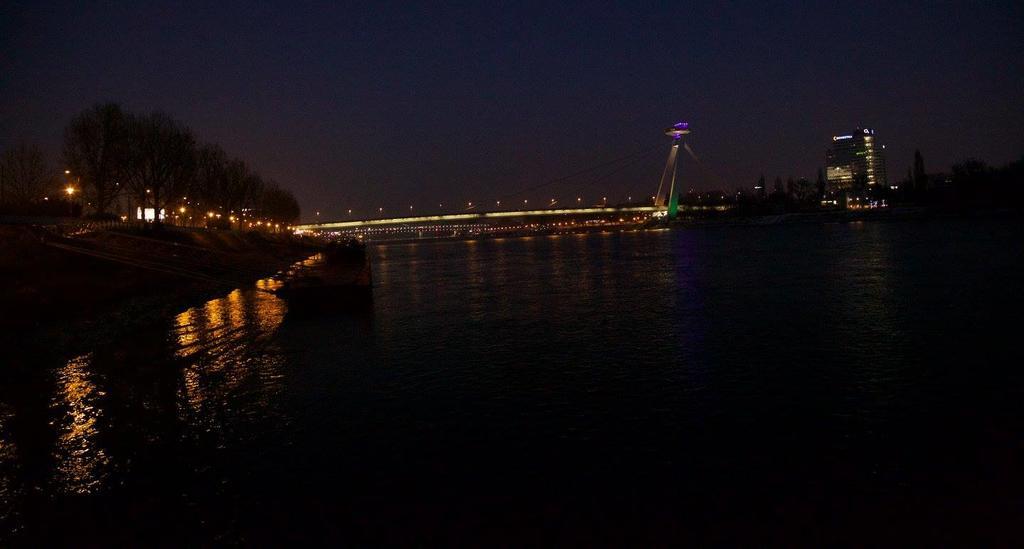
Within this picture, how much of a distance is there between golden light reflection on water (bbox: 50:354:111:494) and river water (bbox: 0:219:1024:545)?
0.05 meters

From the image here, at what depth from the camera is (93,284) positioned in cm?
2542

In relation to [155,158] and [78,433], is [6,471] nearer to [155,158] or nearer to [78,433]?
[78,433]

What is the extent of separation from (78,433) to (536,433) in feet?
23.2

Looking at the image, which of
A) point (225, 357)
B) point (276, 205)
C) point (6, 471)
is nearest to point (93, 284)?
point (225, 357)

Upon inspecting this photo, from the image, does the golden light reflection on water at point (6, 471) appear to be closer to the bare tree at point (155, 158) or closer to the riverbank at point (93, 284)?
the riverbank at point (93, 284)

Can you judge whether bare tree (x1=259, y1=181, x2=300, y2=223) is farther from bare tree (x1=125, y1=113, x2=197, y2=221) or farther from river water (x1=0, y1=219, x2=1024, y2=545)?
river water (x1=0, y1=219, x2=1024, y2=545)

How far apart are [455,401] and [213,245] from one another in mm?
48367

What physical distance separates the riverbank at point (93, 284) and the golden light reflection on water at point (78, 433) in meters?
4.57

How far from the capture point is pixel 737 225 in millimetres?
151125

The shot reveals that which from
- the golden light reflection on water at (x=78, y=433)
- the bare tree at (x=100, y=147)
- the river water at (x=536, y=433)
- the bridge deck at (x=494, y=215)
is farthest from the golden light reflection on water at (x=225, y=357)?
the bridge deck at (x=494, y=215)

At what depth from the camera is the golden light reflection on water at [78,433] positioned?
26.9 ft

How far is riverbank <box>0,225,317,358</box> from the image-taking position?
63.1 ft

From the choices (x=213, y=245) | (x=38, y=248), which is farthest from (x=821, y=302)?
(x=213, y=245)

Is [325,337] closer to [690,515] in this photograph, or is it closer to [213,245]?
[690,515]
